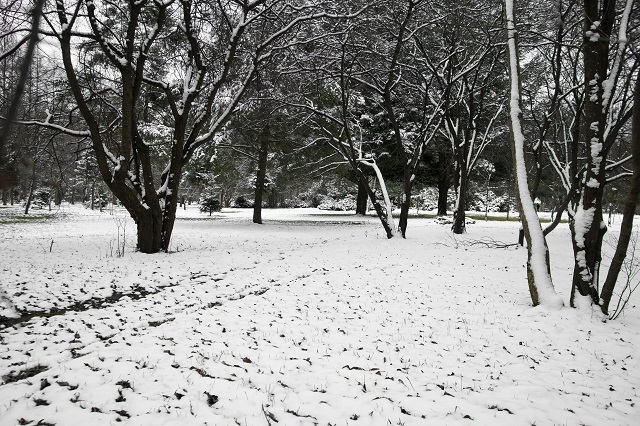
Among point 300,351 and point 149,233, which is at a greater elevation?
point 149,233

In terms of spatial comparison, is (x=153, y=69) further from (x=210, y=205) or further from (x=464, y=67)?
(x=210, y=205)

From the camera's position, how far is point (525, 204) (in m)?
5.27

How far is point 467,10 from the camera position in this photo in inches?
389

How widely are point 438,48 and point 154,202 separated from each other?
11275mm

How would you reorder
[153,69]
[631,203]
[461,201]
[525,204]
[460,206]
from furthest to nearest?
[460,206]
[461,201]
[153,69]
[525,204]
[631,203]

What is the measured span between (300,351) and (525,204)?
3966 millimetres

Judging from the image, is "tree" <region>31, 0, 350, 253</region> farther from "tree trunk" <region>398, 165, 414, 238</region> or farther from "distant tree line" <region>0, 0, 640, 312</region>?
"tree trunk" <region>398, 165, 414, 238</region>

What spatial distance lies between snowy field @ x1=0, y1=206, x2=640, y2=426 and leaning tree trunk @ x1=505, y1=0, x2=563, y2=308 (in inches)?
14.8

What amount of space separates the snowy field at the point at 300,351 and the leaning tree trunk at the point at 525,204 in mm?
375

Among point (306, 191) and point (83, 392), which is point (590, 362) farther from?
point (306, 191)

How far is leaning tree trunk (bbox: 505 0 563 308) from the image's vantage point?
5.01 metres

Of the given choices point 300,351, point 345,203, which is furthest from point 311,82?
point 345,203

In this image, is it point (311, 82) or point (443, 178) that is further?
point (443, 178)

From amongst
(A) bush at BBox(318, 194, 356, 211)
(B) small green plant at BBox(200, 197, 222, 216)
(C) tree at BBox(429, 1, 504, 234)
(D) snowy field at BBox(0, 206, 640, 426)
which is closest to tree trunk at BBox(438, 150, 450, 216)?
(C) tree at BBox(429, 1, 504, 234)
